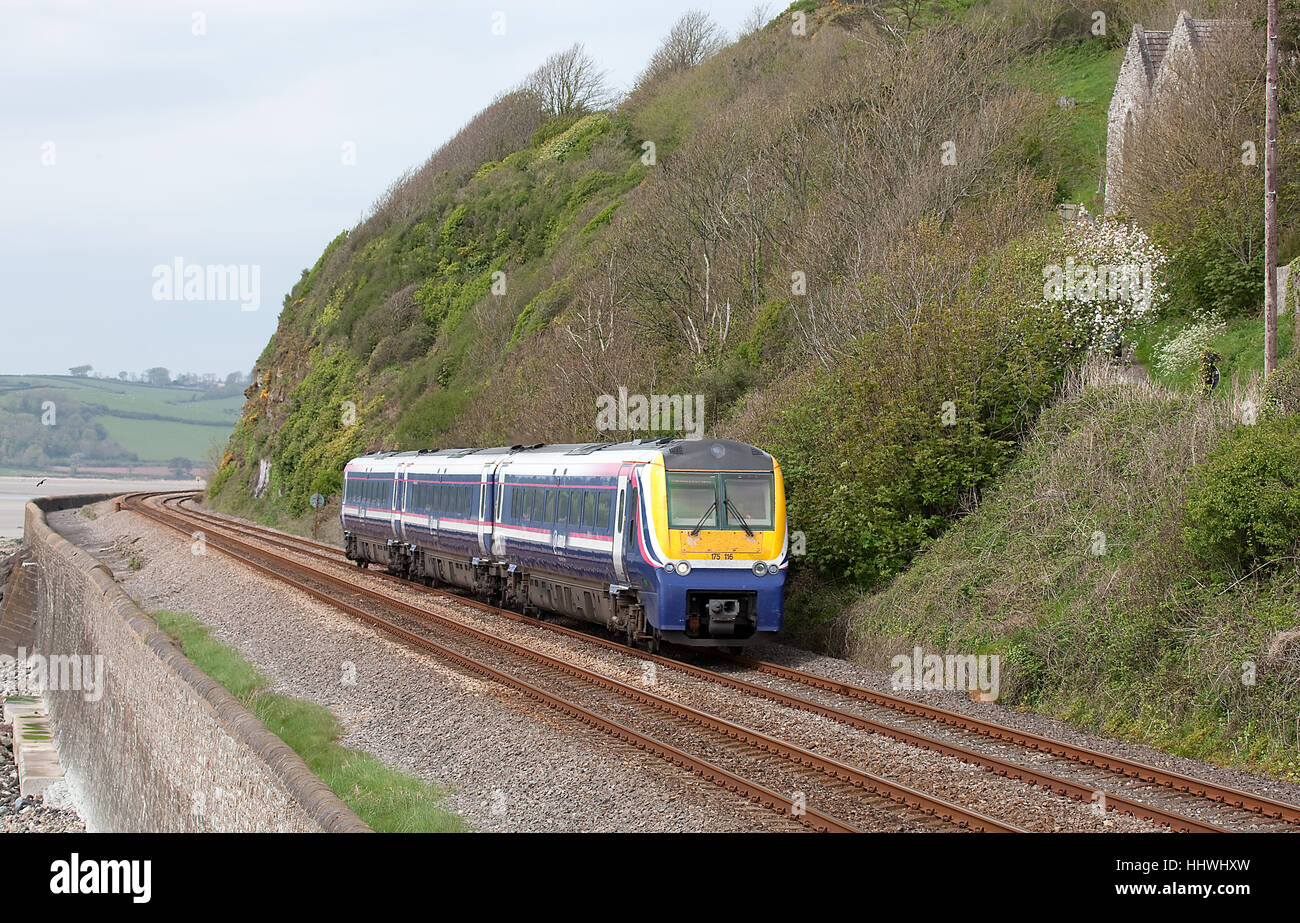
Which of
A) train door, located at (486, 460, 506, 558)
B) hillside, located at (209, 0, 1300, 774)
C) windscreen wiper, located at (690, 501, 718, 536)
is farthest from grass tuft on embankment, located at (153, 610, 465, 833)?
hillside, located at (209, 0, 1300, 774)

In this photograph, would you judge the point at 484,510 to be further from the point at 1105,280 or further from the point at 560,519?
the point at 1105,280

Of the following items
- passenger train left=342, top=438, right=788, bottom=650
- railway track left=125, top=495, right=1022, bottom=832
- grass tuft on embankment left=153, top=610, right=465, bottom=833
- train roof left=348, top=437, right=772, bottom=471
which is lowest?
grass tuft on embankment left=153, top=610, right=465, bottom=833

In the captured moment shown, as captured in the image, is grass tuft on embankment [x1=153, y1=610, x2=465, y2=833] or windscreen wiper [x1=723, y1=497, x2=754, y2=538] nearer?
grass tuft on embankment [x1=153, y1=610, x2=465, y2=833]

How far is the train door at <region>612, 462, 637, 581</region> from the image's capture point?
17594 millimetres

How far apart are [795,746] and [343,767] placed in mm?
4508

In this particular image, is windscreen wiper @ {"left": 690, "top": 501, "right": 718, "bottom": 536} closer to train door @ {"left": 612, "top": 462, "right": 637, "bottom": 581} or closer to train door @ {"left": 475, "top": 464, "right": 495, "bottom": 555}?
train door @ {"left": 612, "top": 462, "right": 637, "bottom": 581}

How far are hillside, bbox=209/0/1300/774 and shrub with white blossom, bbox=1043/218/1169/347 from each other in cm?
7

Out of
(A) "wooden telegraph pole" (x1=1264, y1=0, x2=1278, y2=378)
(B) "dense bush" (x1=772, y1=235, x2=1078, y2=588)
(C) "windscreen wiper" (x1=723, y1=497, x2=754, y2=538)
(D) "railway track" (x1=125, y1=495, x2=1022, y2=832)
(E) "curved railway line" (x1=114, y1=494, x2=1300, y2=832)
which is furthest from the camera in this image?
(B) "dense bush" (x1=772, y1=235, x2=1078, y2=588)

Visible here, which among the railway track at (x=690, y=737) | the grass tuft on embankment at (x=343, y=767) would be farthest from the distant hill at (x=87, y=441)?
the grass tuft on embankment at (x=343, y=767)

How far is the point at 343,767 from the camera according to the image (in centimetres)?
1215

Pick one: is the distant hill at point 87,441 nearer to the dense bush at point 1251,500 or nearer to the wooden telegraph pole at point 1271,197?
the wooden telegraph pole at point 1271,197

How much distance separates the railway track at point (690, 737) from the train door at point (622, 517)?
5.48ft

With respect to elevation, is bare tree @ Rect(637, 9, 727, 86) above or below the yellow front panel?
above

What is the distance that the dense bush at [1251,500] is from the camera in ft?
39.8
